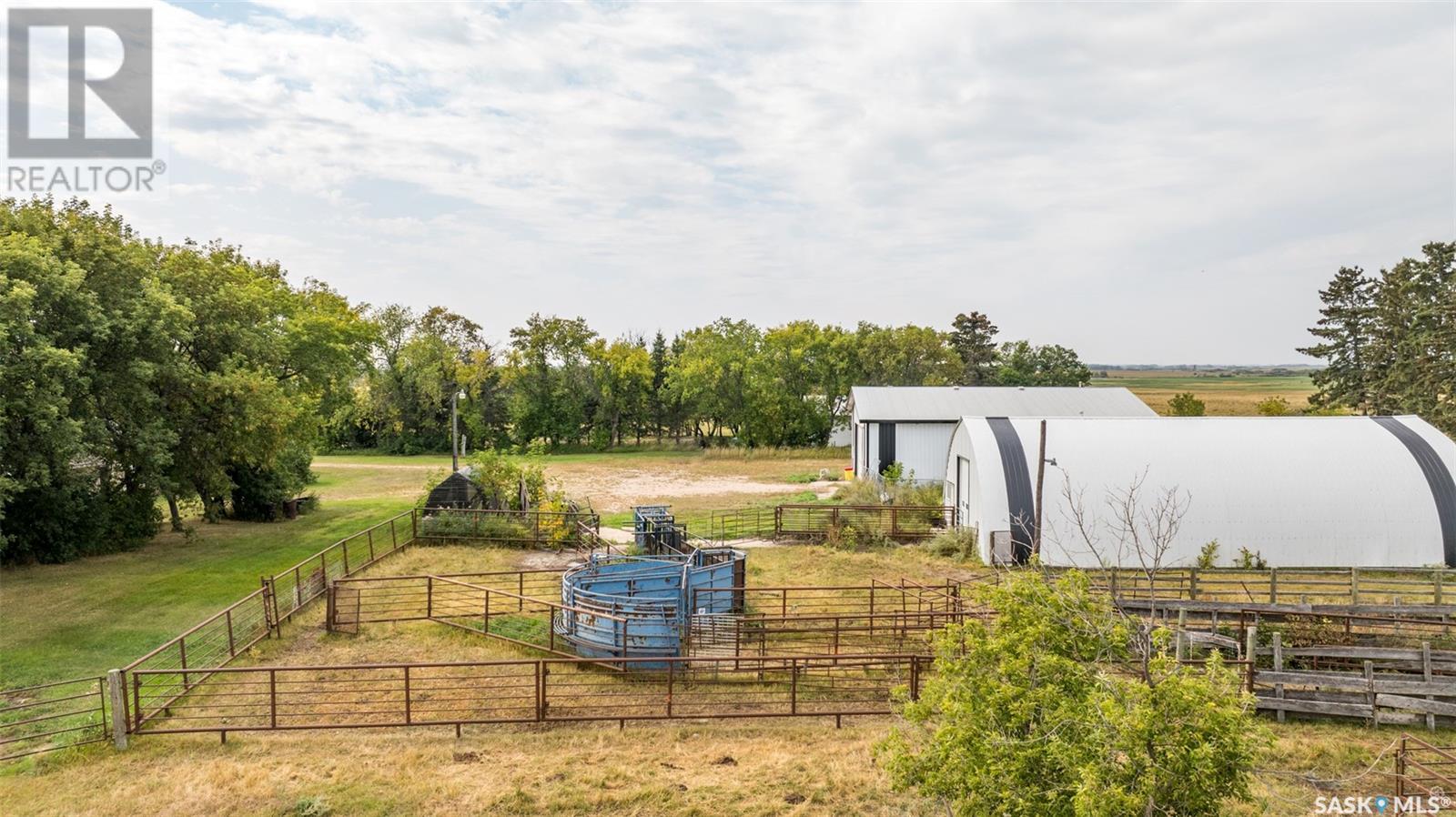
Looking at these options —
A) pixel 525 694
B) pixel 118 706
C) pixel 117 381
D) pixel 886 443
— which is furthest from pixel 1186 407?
pixel 118 706

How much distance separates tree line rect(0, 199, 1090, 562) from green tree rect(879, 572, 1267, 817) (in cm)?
1978

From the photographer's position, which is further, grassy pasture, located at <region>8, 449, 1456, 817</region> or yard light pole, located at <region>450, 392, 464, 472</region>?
yard light pole, located at <region>450, 392, 464, 472</region>

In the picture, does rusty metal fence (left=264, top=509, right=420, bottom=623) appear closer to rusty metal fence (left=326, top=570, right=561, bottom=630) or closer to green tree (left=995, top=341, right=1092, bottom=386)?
rusty metal fence (left=326, top=570, right=561, bottom=630)

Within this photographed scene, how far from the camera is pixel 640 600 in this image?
15555mm

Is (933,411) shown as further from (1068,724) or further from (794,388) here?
(1068,724)

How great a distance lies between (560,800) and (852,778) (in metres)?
3.66

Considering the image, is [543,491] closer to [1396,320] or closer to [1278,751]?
[1278,751]

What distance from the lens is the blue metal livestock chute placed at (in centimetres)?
1429

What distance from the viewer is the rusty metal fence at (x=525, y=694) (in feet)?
38.3

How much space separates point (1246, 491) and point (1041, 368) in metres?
52.2

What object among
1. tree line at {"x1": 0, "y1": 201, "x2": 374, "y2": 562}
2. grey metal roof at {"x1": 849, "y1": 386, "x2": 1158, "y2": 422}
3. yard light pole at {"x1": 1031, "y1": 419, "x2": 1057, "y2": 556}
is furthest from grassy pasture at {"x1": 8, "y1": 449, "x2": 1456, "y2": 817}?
grey metal roof at {"x1": 849, "y1": 386, "x2": 1158, "y2": 422}

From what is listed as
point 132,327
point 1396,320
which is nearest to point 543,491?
point 132,327

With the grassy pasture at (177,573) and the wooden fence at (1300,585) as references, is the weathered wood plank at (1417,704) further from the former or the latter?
the grassy pasture at (177,573)

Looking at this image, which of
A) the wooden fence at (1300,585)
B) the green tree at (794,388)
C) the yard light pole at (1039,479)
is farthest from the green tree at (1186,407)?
the yard light pole at (1039,479)
